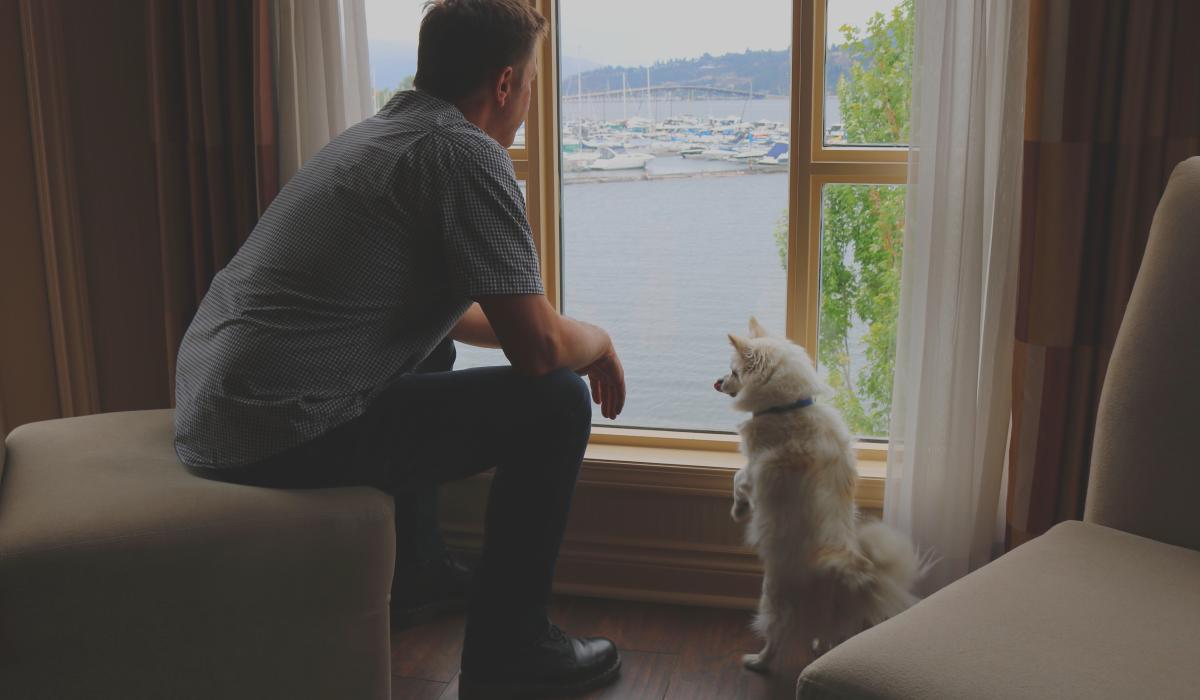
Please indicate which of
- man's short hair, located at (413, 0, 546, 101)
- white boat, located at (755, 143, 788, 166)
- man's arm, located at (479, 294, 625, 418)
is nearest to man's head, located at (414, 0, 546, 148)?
man's short hair, located at (413, 0, 546, 101)

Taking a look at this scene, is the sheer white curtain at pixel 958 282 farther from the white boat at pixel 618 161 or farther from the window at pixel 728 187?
the white boat at pixel 618 161

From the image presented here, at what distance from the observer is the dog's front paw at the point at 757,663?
197 centimetres

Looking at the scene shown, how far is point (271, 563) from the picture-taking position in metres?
1.46

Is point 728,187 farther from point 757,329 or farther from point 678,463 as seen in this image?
→ point 678,463

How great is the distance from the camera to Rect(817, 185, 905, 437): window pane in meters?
2.16

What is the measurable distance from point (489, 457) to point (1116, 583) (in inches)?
37.2

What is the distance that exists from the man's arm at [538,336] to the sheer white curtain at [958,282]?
0.60 metres

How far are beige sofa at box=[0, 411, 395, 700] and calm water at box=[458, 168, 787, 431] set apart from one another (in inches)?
37.5

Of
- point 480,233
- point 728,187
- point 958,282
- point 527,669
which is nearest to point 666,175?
point 728,187

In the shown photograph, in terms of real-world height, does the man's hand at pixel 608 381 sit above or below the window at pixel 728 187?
below

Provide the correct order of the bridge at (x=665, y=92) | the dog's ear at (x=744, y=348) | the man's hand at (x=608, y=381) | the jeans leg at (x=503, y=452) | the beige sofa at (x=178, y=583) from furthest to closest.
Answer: the bridge at (x=665, y=92) → the man's hand at (x=608, y=381) → the dog's ear at (x=744, y=348) → the jeans leg at (x=503, y=452) → the beige sofa at (x=178, y=583)

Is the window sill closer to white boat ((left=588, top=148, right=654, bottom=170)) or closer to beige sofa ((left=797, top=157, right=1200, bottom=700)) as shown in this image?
white boat ((left=588, top=148, right=654, bottom=170))

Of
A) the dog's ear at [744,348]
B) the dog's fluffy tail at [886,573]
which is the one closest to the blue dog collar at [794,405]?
the dog's ear at [744,348]

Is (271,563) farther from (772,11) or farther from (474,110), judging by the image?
(772,11)
